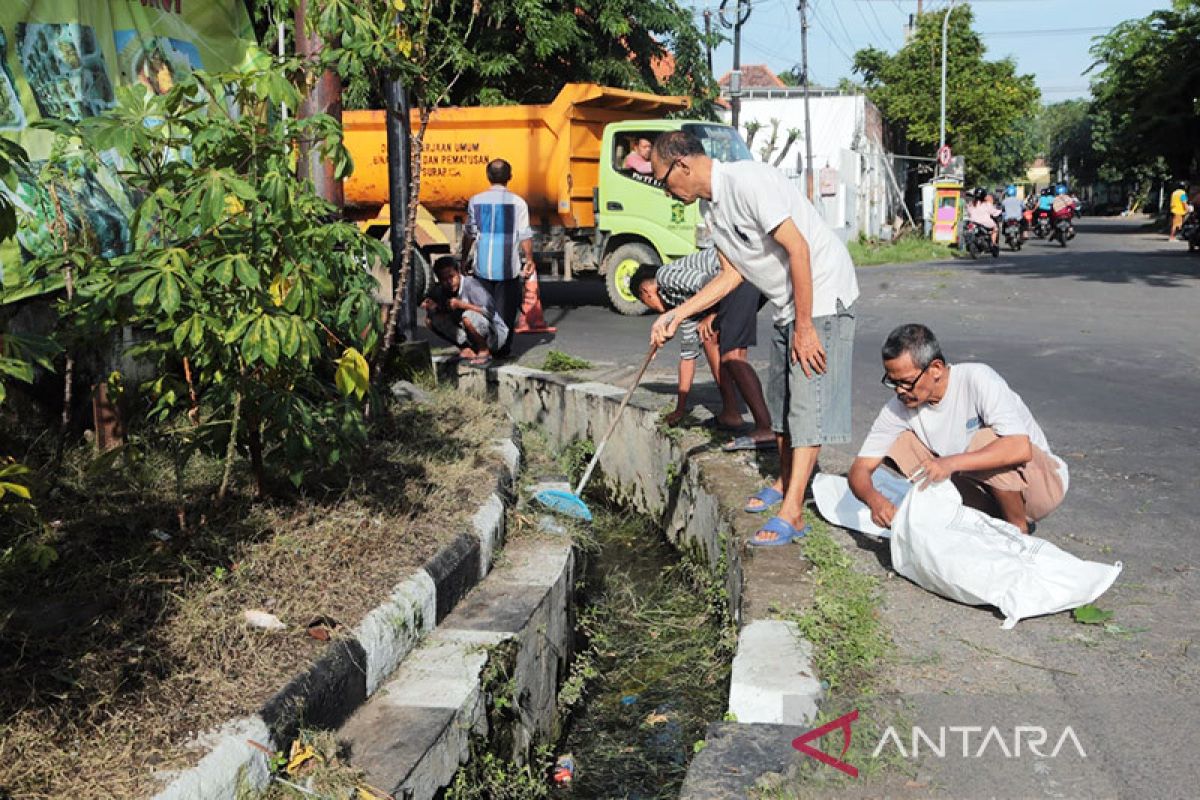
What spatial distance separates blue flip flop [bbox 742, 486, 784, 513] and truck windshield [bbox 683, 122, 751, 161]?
856 cm

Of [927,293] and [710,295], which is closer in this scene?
[710,295]

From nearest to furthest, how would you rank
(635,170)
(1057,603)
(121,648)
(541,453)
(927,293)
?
(121,648)
(1057,603)
(541,453)
(635,170)
(927,293)

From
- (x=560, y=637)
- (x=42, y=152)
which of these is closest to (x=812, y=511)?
(x=560, y=637)

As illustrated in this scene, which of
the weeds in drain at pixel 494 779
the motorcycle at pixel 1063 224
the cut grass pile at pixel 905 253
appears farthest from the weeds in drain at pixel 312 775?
the motorcycle at pixel 1063 224

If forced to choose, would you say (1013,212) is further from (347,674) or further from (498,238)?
(347,674)

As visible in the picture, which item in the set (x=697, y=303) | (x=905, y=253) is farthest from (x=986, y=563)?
(x=905, y=253)

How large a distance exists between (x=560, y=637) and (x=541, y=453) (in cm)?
264

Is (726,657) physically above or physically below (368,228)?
below

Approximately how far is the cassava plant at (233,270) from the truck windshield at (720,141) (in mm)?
9656

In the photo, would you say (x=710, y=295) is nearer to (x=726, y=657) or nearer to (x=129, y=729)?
(x=726, y=657)

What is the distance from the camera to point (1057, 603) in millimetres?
3674

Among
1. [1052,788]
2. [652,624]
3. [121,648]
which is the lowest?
[652,624]

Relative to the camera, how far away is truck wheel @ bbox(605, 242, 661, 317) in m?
13.2

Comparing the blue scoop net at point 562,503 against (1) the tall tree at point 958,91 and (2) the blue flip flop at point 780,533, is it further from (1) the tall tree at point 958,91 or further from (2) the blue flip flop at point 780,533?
(1) the tall tree at point 958,91
